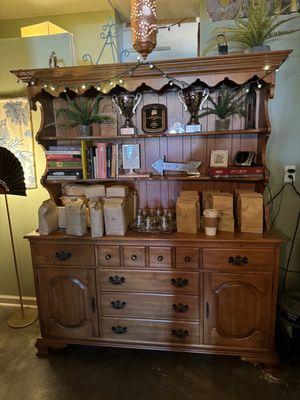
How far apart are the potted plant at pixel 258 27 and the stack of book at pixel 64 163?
4.43 feet

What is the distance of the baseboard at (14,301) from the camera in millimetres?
2613

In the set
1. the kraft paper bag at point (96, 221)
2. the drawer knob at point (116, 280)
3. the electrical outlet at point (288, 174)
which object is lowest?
the drawer knob at point (116, 280)

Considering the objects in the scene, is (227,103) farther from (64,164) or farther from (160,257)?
(64,164)

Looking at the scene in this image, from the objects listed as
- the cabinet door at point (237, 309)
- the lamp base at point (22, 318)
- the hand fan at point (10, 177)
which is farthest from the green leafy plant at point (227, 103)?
the lamp base at point (22, 318)

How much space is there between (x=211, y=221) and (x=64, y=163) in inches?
44.5

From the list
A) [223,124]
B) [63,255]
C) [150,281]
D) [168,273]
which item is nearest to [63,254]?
[63,255]

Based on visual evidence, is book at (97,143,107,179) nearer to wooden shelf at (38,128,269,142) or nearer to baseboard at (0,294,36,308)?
wooden shelf at (38,128,269,142)

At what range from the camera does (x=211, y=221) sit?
5.70ft

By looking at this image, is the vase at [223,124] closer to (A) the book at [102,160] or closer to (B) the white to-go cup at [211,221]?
(B) the white to-go cup at [211,221]

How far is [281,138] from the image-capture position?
2.03 metres

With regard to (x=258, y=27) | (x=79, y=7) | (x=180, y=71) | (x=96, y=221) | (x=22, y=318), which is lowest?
(x=22, y=318)

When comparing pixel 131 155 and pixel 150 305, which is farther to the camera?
pixel 131 155

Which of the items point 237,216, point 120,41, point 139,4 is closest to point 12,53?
point 120,41

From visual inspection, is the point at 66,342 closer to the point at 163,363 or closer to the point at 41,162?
the point at 163,363
